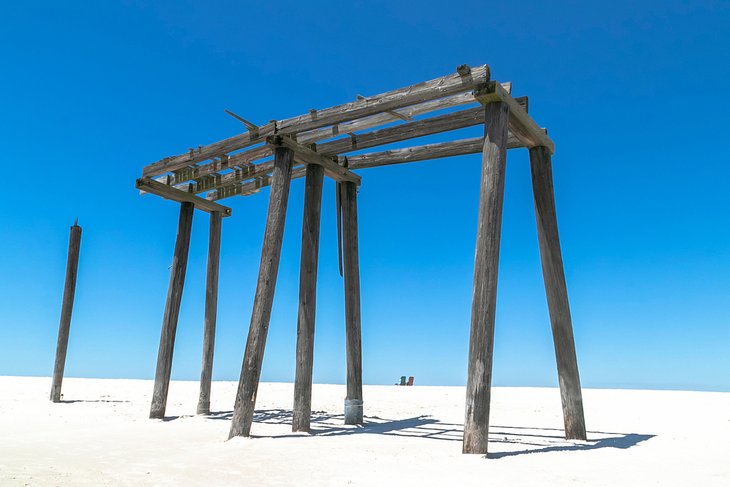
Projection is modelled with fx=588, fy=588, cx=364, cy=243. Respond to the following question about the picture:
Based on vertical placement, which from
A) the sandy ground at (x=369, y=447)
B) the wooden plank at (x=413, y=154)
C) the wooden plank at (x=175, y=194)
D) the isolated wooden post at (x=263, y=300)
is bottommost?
the sandy ground at (x=369, y=447)

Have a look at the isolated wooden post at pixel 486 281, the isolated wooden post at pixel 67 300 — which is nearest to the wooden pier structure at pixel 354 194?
the isolated wooden post at pixel 486 281

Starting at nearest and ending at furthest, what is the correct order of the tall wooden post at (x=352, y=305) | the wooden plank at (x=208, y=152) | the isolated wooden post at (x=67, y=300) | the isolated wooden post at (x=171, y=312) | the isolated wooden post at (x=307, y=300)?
the isolated wooden post at (x=307, y=300) < the wooden plank at (x=208, y=152) < the tall wooden post at (x=352, y=305) < the isolated wooden post at (x=171, y=312) < the isolated wooden post at (x=67, y=300)

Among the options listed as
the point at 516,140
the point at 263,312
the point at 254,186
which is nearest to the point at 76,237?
the point at 254,186

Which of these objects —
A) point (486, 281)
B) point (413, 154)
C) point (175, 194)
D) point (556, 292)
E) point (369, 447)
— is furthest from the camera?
point (175, 194)

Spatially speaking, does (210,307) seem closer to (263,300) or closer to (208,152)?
(208,152)

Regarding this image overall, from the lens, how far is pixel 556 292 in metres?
9.49

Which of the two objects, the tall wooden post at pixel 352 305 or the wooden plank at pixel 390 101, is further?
the tall wooden post at pixel 352 305

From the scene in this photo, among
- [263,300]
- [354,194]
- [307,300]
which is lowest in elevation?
[263,300]

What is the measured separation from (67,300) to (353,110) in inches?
482

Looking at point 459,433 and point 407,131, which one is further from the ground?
point 407,131

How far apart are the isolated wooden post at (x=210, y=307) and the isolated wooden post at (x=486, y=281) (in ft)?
24.5

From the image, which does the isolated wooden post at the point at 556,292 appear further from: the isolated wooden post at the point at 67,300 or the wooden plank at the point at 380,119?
the isolated wooden post at the point at 67,300

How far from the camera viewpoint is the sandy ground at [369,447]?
20.4ft

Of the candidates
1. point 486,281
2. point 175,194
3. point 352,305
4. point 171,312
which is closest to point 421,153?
point 352,305
